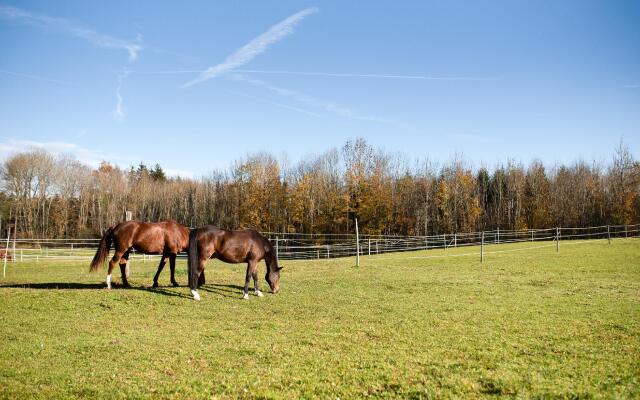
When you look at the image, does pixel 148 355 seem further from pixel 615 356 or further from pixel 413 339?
pixel 615 356

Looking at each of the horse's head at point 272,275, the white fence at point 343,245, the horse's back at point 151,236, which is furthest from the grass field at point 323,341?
the white fence at point 343,245

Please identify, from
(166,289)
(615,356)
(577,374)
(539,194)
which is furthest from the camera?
(539,194)

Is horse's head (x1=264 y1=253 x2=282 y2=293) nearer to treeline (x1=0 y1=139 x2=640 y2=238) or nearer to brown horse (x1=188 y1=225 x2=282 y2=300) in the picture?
brown horse (x1=188 y1=225 x2=282 y2=300)

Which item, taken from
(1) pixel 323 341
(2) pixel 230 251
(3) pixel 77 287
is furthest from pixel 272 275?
(3) pixel 77 287

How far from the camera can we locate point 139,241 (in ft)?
38.3

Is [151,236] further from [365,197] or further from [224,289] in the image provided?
[365,197]

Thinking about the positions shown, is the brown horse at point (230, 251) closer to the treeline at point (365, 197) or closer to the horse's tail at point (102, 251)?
the horse's tail at point (102, 251)

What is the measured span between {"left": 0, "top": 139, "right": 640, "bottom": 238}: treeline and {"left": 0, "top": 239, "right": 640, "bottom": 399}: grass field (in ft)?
113

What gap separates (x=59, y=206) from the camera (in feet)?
187

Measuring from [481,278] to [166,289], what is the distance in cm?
1037

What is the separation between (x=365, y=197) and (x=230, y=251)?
3522 cm

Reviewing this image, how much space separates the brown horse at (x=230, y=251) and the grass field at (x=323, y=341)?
1.84ft

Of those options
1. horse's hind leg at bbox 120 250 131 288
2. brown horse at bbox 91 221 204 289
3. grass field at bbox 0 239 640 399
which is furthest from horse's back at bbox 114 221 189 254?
grass field at bbox 0 239 640 399

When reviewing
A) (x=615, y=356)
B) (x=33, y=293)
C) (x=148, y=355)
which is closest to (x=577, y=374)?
(x=615, y=356)
